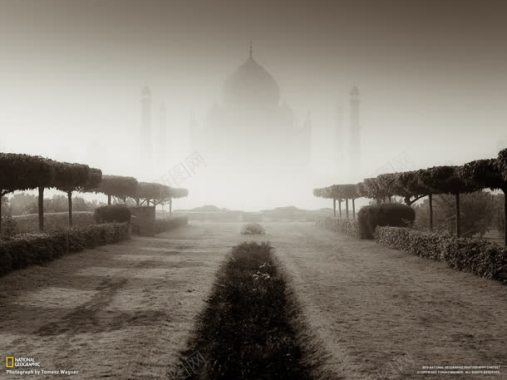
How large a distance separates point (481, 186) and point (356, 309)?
40.2 ft

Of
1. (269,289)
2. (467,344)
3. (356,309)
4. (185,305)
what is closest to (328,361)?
(467,344)

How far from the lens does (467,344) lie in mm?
7707

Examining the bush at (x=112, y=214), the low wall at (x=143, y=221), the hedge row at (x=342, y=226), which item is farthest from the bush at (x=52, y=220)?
the hedge row at (x=342, y=226)

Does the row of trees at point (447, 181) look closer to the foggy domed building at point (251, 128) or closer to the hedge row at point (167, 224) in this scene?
the hedge row at point (167, 224)

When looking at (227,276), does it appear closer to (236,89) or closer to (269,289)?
(269,289)

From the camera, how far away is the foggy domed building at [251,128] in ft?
410

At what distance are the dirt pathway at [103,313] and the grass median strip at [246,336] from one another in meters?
0.37

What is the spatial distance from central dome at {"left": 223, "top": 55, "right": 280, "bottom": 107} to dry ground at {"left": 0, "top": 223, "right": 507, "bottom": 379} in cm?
11296

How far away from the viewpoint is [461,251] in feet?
49.9

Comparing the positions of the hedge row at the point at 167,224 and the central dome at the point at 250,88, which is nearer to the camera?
the hedge row at the point at 167,224

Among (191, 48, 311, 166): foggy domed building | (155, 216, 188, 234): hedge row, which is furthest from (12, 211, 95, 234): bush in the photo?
(191, 48, 311, 166): foggy domed building

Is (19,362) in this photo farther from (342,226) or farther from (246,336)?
(342,226)

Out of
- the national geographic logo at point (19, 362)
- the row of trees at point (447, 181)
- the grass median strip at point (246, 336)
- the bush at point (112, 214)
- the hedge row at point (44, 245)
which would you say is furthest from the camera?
the bush at point (112, 214)

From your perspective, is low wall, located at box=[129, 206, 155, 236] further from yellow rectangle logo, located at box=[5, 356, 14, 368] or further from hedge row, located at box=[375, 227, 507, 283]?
yellow rectangle logo, located at box=[5, 356, 14, 368]
